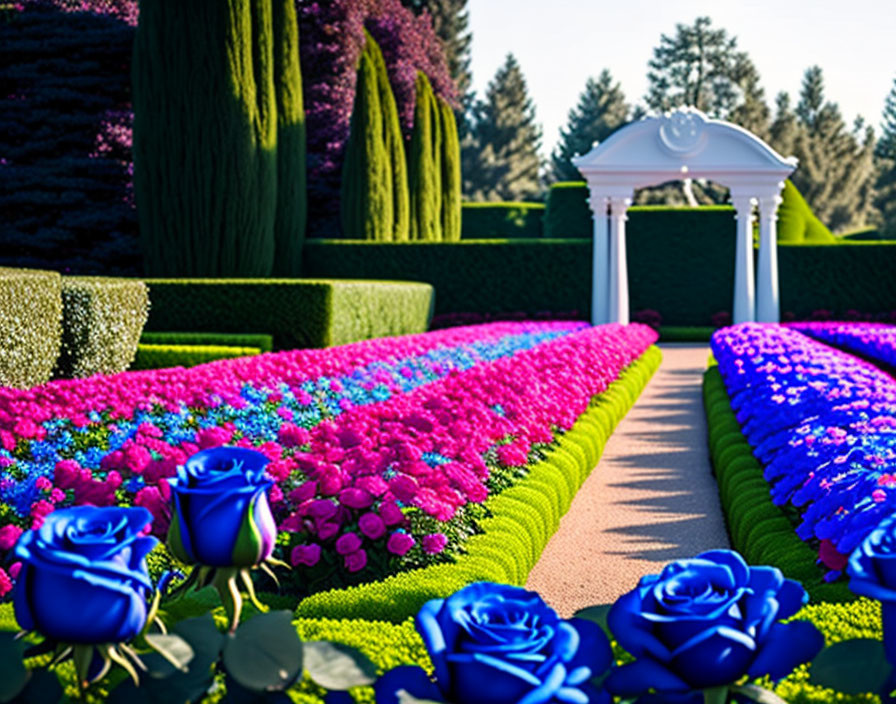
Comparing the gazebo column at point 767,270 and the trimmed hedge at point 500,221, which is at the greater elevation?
the trimmed hedge at point 500,221

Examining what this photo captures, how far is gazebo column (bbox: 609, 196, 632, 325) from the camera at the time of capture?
2108 cm

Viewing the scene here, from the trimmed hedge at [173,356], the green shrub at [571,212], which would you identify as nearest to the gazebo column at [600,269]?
the green shrub at [571,212]

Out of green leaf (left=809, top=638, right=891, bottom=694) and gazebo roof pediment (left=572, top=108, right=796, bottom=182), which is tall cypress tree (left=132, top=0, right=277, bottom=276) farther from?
green leaf (left=809, top=638, right=891, bottom=694)

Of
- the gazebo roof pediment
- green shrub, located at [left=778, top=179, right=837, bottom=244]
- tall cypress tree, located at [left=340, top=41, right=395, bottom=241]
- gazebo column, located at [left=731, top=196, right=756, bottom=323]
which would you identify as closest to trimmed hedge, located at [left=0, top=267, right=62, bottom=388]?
the gazebo roof pediment

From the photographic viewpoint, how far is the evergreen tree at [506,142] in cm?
5806

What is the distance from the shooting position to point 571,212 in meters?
28.2

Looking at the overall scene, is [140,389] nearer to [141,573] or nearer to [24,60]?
[141,573]

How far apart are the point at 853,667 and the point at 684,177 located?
66.4 ft

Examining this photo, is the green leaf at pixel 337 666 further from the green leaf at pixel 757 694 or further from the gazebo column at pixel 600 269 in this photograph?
the gazebo column at pixel 600 269

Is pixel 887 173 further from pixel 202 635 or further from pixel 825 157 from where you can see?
pixel 202 635

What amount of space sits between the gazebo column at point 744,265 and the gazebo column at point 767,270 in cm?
32

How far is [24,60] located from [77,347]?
15.8 metres

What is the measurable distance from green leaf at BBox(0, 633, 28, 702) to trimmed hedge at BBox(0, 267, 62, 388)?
298 inches

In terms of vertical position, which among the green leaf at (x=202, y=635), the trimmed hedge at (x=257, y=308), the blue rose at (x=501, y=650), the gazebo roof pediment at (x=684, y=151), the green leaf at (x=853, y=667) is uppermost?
the gazebo roof pediment at (x=684, y=151)
